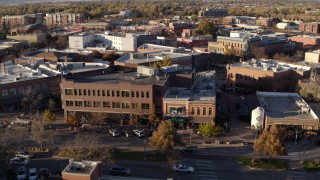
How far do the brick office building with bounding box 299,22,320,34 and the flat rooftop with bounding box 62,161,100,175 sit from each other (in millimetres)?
122438

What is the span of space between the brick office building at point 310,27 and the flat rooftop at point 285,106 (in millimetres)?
88682

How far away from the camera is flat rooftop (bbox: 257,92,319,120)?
47969 millimetres

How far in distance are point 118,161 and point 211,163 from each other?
895cm

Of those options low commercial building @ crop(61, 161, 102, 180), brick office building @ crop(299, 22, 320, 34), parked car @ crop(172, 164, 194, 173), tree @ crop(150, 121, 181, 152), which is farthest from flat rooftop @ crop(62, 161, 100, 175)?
brick office building @ crop(299, 22, 320, 34)

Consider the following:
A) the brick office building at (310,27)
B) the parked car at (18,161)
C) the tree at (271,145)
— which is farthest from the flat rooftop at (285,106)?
the brick office building at (310,27)

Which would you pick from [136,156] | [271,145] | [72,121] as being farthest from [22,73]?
[271,145]

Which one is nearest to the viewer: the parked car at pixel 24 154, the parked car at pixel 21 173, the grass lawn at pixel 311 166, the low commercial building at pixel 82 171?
the low commercial building at pixel 82 171

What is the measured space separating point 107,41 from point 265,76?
51414mm

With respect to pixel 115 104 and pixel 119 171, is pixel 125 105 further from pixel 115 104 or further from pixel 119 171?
pixel 119 171

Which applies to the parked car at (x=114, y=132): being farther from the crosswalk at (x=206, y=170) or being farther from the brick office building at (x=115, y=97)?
the crosswalk at (x=206, y=170)

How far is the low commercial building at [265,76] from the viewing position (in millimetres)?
63781

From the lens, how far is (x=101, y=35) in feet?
349

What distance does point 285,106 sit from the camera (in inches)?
2053

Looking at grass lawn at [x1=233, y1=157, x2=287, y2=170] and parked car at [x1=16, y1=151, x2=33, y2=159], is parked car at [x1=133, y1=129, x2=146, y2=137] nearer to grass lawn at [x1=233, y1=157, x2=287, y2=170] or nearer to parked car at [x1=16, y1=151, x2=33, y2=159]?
grass lawn at [x1=233, y1=157, x2=287, y2=170]
